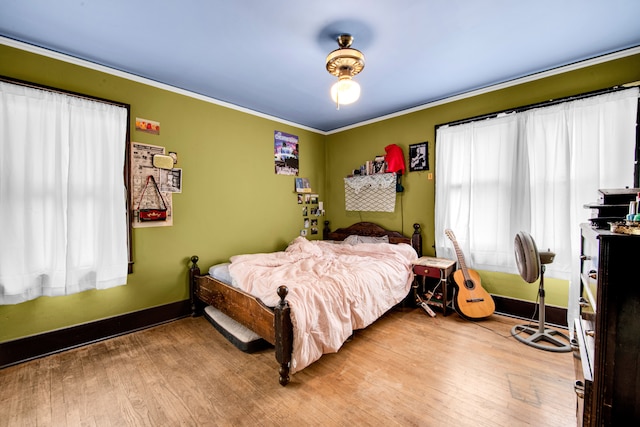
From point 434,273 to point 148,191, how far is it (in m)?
3.28

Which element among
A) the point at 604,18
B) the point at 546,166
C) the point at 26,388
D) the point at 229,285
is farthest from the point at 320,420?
the point at 604,18

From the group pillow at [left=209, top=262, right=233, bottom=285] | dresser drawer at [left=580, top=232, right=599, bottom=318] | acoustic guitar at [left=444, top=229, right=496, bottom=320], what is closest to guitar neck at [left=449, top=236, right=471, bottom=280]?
acoustic guitar at [left=444, top=229, right=496, bottom=320]

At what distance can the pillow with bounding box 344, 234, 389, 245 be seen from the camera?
3.95 m

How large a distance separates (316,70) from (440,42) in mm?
1122

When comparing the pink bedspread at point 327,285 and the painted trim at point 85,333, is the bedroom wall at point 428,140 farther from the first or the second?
the painted trim at point 85,333

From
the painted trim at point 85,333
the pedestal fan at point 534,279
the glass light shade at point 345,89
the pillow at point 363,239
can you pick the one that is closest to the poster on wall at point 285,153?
the pillow at point 363,239

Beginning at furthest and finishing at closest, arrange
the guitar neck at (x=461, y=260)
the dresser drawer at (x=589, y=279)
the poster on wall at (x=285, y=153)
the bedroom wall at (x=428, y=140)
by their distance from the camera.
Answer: the poster on wall at (x=285, y=153)
the guitar neck at (x=461, y=260)
the bedroom wall at (x=428, y=140)
the dresser drawer at (x=589, y=279)

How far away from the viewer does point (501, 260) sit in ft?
9.86

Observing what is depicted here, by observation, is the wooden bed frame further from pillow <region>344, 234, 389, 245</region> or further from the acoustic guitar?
the acoustic guitar

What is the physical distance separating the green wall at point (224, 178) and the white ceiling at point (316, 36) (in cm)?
21

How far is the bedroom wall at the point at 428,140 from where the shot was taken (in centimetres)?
256

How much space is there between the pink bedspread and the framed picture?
1.09 metres

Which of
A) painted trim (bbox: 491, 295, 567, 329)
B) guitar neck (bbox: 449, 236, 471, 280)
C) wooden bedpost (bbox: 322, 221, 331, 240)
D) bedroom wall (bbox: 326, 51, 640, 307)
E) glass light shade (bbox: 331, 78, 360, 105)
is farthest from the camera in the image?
wooden bedpost (bbox: 322, 221, 331, 240)

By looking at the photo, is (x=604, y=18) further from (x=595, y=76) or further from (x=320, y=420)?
(x=320, y=420)
